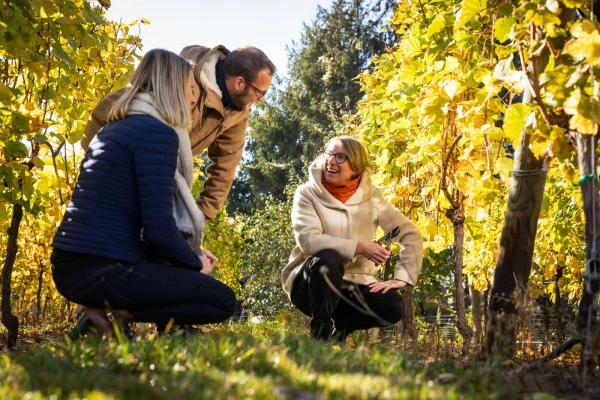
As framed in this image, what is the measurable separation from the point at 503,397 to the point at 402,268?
237 centimetres

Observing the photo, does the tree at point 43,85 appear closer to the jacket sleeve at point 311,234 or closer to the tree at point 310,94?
the jacket sleeve at point 311,234

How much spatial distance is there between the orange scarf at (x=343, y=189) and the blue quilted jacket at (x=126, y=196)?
142cm

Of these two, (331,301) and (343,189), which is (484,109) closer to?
(343,189)

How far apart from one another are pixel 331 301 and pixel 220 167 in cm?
141

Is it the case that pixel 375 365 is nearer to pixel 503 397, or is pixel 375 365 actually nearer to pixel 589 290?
pixel 503 397

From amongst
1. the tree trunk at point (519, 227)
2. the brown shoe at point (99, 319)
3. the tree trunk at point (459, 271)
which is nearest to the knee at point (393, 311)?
the tree trunk at point (459, 271)

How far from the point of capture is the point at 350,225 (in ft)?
14.6

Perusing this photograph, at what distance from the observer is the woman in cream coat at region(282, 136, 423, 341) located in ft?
13.6

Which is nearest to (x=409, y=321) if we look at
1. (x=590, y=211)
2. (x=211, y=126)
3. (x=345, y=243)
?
(x=345, y=243)

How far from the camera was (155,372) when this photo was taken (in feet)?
7.07

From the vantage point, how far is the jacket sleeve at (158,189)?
316cm

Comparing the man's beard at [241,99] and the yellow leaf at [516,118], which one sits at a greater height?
the man's beard at [241,99]

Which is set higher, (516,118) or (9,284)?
(516,118)

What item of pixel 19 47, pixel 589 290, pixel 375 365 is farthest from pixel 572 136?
pixel 19 47
